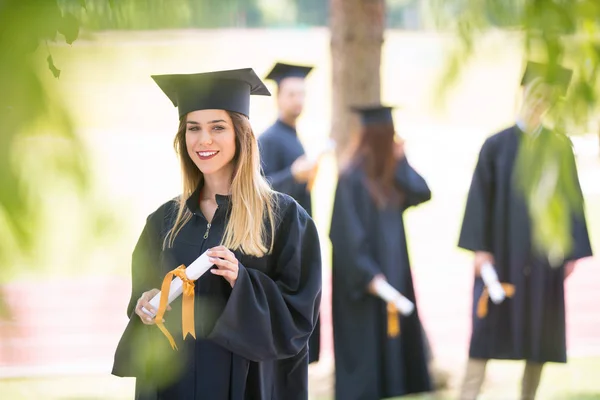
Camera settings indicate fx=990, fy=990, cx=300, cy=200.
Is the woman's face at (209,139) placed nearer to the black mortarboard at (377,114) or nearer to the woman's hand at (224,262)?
the woman's hand at (224,262)

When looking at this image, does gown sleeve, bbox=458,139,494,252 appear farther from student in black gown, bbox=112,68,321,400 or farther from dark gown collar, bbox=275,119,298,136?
student in black gown, bbox=112,68,321,400

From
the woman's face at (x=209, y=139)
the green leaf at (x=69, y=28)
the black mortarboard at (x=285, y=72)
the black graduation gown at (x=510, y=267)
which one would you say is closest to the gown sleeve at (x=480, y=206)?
the black graduation gown at (x=510, y=267)

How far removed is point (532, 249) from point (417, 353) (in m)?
0.93

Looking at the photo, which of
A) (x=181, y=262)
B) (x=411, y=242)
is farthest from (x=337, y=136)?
(x=411, y=242)

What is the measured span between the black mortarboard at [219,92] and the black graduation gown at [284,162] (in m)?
2.69

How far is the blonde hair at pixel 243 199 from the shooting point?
10.3ft

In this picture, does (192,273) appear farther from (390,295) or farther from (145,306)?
(390,295)

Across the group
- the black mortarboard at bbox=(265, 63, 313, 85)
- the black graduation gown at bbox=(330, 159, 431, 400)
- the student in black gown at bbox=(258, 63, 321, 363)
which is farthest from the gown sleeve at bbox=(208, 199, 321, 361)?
the black mortarboard at bbox=(265, 63, 313, 85)

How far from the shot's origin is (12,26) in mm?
1223

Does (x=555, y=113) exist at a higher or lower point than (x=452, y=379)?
higher

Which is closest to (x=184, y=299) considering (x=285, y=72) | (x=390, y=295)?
(x=390, y=295)

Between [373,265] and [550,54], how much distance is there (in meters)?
4.08

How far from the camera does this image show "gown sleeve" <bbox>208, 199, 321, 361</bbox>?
3.03 m

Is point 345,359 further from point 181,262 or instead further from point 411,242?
point 411,242
